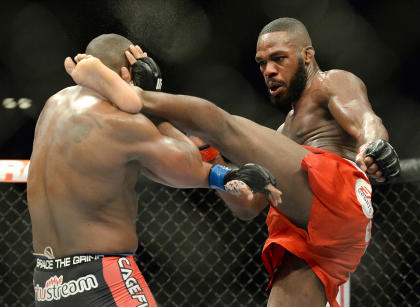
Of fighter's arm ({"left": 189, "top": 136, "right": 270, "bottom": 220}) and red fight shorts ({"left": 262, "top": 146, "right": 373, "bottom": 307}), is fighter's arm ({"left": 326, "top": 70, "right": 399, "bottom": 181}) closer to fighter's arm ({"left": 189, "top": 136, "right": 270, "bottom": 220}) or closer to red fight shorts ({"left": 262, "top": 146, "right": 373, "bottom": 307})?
red fight shorts ({"left": 262, "top": 146, "right": 373, "bottom": 307})

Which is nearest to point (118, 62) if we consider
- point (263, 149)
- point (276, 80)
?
point (263, 149)

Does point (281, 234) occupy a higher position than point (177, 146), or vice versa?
point (177, 146)

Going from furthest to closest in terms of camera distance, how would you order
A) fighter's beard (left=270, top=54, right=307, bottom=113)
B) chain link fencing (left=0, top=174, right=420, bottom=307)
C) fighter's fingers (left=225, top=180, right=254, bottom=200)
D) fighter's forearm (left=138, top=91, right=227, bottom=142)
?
chain link fencing (left=0, top=174, right=420, bottom=307) < fighter's beard (left=270, top=54, right=307, bottom=113) < fighter's forearm (left=138, top=91, right=227, bottom=142) < fighter's fingers (left=225, top=180, right=254, bottom=200)

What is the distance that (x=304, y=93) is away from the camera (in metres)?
2.16

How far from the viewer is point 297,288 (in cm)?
188

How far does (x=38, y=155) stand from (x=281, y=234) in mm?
896

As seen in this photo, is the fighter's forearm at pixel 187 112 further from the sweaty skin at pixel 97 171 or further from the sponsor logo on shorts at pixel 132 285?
the sponsor logo on shorts at pixel 132 285

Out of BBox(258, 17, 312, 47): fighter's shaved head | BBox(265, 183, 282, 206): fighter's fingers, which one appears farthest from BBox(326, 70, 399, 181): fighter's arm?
BBox(265, 183, 282, 206): fighter's fingers

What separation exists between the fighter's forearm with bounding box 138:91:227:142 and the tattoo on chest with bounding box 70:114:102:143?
0.57 ft

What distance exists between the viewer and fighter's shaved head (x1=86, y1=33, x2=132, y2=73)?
157 cm

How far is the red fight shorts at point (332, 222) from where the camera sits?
1681mm

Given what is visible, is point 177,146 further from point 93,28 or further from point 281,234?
point 93,28

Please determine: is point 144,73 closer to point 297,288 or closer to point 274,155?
point 274,155

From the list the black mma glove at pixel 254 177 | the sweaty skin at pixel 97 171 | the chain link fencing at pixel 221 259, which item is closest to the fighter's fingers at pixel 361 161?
the black mma glove at pixel 254 177
